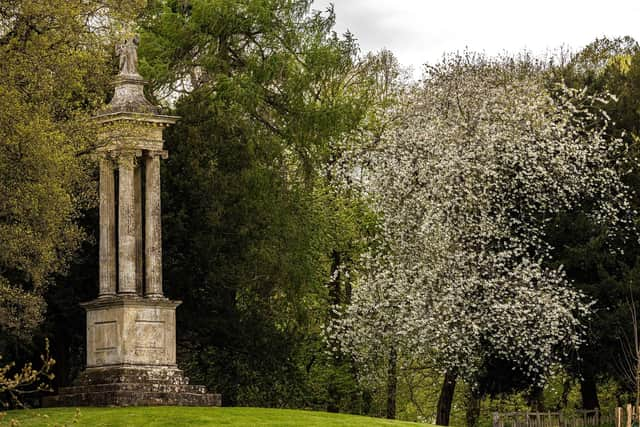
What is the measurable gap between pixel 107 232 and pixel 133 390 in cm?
392

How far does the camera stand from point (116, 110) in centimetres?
2748

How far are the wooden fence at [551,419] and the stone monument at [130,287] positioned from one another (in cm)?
913

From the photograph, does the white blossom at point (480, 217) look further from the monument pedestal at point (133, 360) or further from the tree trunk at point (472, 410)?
the monument pedestal at point (133, 360)

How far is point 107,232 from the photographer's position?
28.1m

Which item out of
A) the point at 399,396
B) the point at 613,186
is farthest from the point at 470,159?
the point at 399,396

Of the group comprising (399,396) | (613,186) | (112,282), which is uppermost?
(613,186)

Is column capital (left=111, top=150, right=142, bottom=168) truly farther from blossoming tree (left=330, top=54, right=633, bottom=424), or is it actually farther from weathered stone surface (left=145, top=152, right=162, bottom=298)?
blossoming tree (left=330, top=54, right=633, bottom=424)

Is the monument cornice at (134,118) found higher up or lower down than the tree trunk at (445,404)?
higher up

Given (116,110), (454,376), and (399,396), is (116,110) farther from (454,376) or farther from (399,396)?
(399,396)

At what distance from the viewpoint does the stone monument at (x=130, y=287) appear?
26.9 m

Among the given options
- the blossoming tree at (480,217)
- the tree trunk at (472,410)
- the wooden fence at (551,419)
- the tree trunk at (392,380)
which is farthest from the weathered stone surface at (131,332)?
the tree trunk at (472,410)

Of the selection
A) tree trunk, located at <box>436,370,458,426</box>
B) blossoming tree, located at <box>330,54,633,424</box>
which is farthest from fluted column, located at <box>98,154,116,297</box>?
tree trunk, located at <box>436,370,458,426</box>

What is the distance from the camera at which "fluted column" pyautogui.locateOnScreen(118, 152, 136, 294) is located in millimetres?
27672

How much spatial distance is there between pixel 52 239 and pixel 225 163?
13339 millimetres
